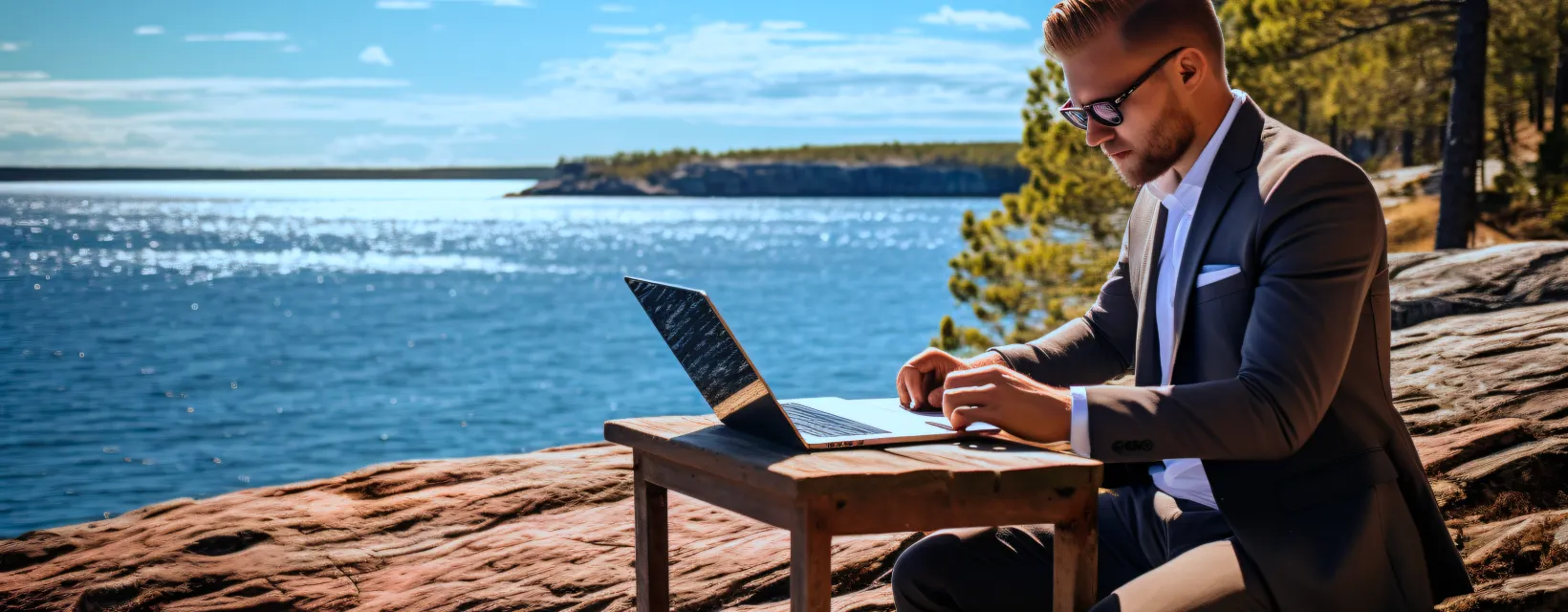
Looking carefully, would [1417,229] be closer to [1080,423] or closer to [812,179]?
[1080,423]

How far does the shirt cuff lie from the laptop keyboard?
12.5 inches

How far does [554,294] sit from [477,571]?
58.3 metres

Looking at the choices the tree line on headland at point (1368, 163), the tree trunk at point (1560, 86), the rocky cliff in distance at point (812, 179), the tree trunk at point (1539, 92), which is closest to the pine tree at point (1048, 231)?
the tree line on headland at point (1368, 163)

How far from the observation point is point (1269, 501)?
2.02m

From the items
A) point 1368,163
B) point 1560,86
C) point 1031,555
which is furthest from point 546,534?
point 1368,163

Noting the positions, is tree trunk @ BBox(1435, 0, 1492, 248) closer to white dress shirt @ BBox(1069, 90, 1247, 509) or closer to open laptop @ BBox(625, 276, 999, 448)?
white dress shirt @ BBox(1069, 90, 1247, 509)

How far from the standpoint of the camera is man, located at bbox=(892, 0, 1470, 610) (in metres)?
1.95

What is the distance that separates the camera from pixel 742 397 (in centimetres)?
211

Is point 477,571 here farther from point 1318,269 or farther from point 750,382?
point 1318,269

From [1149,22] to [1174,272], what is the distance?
405 mm

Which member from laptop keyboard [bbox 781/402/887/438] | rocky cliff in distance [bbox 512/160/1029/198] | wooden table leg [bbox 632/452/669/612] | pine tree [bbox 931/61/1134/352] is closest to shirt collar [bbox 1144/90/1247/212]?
laptop keyboard [bbox 781/402/887/438]

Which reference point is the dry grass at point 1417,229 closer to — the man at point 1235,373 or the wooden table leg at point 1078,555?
the man at point 1235,373

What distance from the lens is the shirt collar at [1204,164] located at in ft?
7.20

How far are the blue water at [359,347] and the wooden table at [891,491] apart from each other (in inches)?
511
